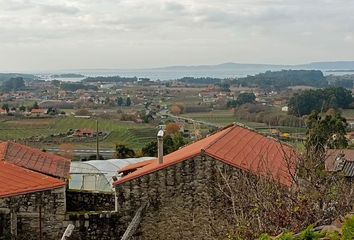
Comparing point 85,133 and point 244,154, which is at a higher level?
point 244,154

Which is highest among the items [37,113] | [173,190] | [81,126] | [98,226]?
[173,190]

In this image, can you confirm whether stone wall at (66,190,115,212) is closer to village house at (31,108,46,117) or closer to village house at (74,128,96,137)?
village house at (74,128,96,137)

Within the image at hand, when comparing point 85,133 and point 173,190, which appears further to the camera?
point 85,133

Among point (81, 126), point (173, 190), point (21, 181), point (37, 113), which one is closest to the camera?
point (173, 190)

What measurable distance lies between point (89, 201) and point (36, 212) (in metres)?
2.54

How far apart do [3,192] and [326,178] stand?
704cm

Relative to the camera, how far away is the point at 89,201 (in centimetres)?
1553

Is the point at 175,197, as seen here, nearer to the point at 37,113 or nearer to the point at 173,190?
the point at 173,190

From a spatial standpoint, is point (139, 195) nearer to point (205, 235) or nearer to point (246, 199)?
point (205, 235)

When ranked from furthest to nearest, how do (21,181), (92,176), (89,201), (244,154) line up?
(92,176)
(89,201)
(244,154)
(21,181)

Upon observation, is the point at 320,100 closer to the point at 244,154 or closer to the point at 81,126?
the point at 81,126

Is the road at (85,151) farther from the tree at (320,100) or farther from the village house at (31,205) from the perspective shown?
the village house at (31,205)

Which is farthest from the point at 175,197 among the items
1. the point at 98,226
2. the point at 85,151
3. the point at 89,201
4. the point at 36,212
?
the point at 85,151

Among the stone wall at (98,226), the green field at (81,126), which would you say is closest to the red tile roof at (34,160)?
the stone wall at (98,226)
